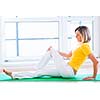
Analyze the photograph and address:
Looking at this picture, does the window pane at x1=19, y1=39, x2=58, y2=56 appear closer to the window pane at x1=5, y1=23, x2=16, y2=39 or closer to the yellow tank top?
the window pane at x1=5, y1=23, x2=16, y2=39

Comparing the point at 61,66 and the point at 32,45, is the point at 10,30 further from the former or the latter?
the point at 61,66

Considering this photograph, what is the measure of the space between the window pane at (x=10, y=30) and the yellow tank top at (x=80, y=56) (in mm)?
502

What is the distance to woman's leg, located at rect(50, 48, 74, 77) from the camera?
1.92 m

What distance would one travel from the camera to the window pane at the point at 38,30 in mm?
2182

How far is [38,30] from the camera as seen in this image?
7.20 feet

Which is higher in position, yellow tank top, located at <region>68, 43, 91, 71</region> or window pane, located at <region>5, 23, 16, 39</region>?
window pane, located at <region>5, 23, 16, 39</region>

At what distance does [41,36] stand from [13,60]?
10.6 inches

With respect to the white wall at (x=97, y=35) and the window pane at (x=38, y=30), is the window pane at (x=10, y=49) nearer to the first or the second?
the window pane at (x=38, y=30)

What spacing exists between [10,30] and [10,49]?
0.46 ft

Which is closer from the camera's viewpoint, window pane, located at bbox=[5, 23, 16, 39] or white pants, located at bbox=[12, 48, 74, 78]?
white pants, located at bbox=[12, 48, 74, 78]

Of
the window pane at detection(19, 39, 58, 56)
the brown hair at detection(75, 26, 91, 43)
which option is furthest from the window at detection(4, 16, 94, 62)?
the brown hair at detection(75, 26, 91, 43)

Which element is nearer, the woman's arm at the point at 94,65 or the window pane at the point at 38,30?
the woman's arm at the point at 94,65

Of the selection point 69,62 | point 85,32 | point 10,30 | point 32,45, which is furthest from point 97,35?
point 10,30

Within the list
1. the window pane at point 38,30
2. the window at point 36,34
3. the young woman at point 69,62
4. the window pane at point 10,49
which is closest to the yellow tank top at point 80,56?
the young woman at point 69,62
